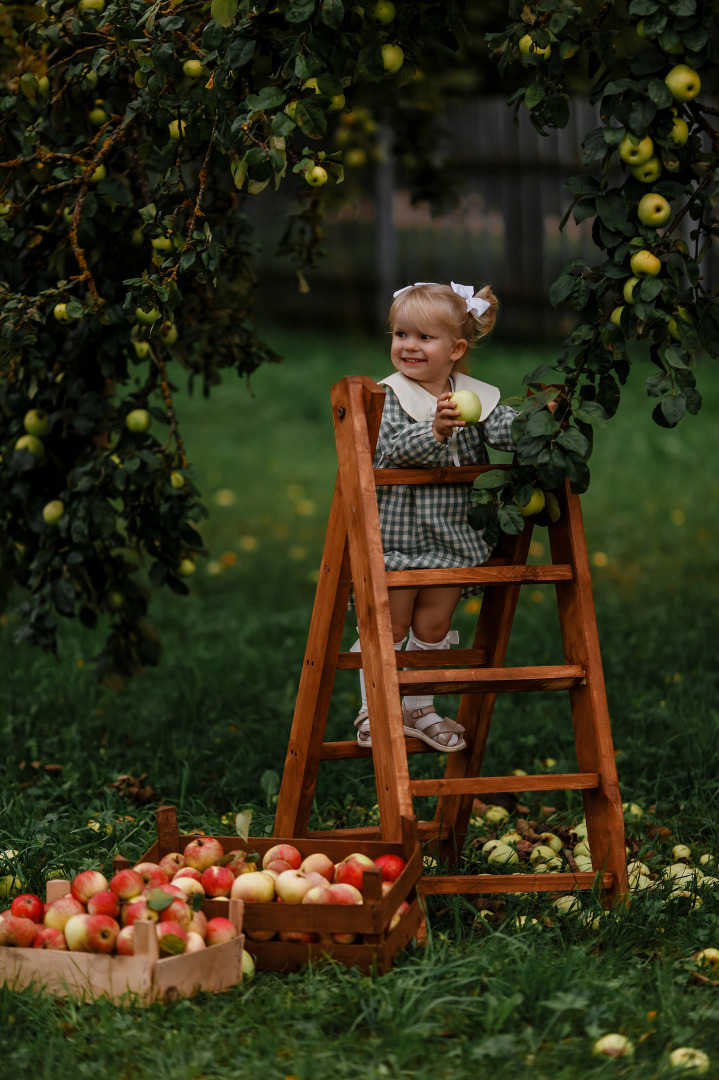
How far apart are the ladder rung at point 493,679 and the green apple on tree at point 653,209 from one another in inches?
37.6

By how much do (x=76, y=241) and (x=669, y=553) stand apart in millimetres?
4378

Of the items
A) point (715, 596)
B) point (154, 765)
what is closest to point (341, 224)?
point (715, 596)

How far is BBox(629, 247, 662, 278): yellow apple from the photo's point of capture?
2463 mm

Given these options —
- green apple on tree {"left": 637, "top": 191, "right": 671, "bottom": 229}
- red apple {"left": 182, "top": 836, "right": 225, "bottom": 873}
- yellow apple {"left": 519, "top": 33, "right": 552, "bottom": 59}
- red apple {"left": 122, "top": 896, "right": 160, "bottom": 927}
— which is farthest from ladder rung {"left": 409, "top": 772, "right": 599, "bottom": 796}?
yellow apple {"left": 519, "top": 33, "right": 552, "bottom": 59}

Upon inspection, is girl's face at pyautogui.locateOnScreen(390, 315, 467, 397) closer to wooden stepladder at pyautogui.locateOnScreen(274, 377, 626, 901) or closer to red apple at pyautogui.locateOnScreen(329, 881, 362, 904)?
wooden stepladder at pyautogui.locateOnScreen(274, 377, 626, 901)

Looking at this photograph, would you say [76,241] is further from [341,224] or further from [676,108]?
[341,224]

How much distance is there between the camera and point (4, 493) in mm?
3686

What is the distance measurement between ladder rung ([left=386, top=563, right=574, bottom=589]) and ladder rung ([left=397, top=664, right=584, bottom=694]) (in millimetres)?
193

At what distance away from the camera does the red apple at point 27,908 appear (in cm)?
243

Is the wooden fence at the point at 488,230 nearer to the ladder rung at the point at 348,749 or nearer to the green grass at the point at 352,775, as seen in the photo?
the green grass at the point at 352,775

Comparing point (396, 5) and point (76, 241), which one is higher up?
point (396, 5)

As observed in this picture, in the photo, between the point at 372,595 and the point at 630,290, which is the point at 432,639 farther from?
the point at 630,290

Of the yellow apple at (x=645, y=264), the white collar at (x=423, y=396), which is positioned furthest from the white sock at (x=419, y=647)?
the yellow apple at (x=645, y=264)

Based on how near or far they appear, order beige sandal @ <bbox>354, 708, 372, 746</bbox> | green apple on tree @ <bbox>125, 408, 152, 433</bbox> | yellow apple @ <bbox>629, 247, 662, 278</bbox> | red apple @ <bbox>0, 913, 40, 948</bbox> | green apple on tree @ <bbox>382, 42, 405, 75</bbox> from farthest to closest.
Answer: green apple on tree @ <bbox>125, 408, 152, 433</bbox> → beige sandal @ <bbox>354, 708, 372, 746</bbox> → green apple on tree @ <bbox>382, 42, 405, 75</bbox> → yellow apple @ <bbox>629, 247, 662, 278</bbox> → red apple @ <bbox>0, 913, 40, 948</bbox>
